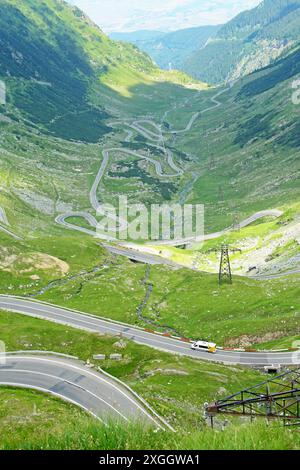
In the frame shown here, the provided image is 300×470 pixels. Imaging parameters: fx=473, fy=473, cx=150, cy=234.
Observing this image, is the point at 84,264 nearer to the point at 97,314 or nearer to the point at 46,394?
the point at 97,314

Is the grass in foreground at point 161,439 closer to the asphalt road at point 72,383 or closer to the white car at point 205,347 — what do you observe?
the asphalt road at point 72,383

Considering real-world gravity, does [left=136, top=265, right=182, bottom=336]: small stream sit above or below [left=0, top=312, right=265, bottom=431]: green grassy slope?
above

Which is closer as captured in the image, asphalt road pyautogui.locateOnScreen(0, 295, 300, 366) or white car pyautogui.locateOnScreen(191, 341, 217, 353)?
asphalt road pyautogui.locateOnScreen(0, 295, 300, 366)

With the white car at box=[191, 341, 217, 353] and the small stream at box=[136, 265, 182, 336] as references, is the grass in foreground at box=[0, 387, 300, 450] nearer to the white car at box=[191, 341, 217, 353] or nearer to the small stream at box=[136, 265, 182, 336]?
the white car at box=[191, 341, 217, 353]

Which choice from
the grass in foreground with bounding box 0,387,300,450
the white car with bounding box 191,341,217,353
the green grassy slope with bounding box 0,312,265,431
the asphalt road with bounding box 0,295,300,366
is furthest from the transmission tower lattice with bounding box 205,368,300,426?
the white car with bounding box 191,341,217,353

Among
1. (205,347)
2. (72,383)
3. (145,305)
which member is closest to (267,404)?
(72,383)

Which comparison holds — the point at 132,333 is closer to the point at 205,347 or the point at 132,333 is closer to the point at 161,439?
the point at 205,347
